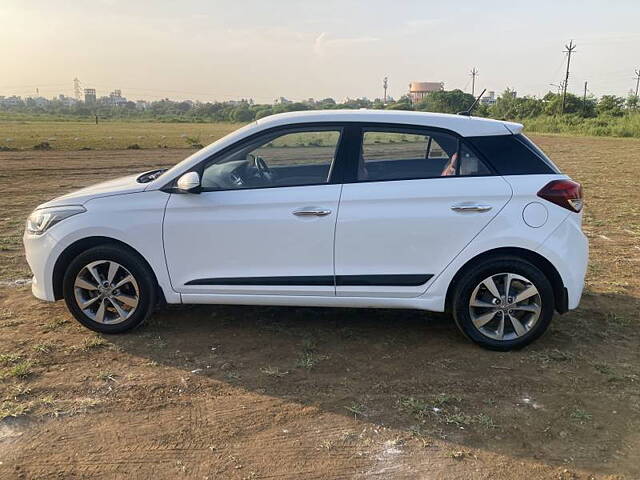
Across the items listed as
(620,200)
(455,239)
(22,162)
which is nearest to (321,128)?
(455,239)

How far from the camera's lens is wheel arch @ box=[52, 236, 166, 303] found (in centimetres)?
421

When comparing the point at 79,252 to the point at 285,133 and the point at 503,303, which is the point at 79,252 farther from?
the point at 503,303

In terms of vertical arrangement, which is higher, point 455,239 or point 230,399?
point 455,239

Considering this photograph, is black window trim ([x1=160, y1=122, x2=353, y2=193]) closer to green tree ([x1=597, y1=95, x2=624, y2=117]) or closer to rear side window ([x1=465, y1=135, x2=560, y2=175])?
rear side window ([x1=465, y1=135, x2=560, y2=175])

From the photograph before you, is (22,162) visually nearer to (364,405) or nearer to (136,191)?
(136,191)

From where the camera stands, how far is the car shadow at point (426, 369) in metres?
3.14

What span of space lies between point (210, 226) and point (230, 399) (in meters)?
1.30

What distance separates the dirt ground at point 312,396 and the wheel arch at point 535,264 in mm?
440

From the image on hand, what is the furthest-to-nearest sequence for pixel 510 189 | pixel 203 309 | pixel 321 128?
pixel 203 309, pixel 321 128, pixel 510 189

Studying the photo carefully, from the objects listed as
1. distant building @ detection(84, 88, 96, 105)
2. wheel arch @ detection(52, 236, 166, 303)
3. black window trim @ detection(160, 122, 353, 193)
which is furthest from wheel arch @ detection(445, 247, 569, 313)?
distant building @ detection(84, 88, 96, 105)

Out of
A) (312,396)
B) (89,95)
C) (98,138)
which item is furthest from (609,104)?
(89,95)

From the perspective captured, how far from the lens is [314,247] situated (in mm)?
4020

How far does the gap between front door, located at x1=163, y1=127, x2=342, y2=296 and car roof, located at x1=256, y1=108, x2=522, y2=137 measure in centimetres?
10

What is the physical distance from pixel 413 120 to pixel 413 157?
0.98 feet
